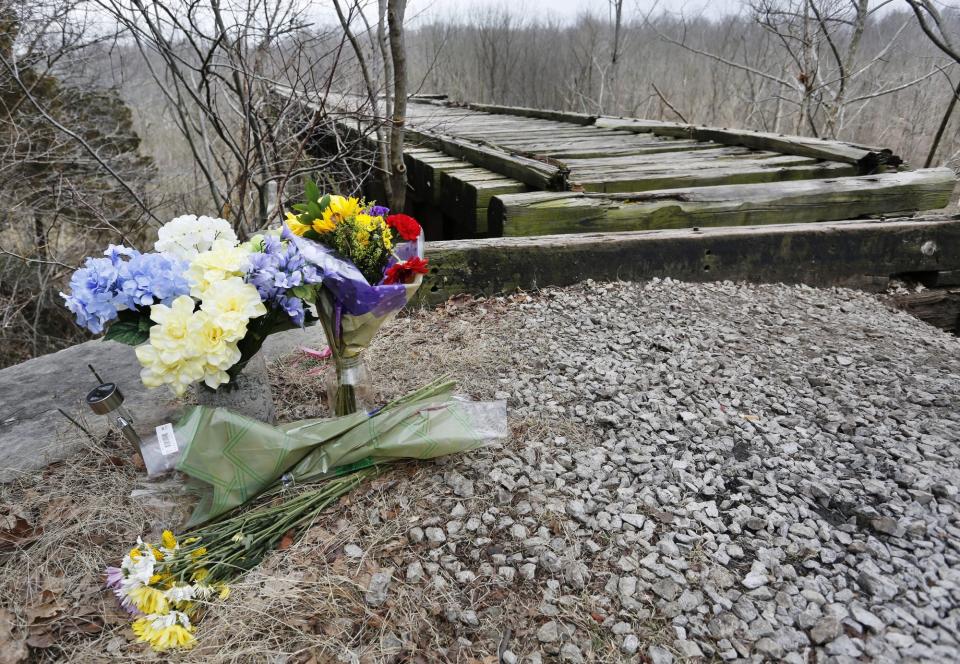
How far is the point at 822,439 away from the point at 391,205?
3442 mm

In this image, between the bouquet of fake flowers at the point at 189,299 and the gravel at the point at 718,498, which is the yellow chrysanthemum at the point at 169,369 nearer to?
the bouquet of fake flowers at the point at 189,299

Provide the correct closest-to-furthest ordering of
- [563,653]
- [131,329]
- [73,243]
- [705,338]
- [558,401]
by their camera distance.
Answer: [563,653] → [131,329] → [558,401] → [705,338] → [73,243]

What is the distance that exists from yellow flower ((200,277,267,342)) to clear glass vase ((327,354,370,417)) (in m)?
0.45

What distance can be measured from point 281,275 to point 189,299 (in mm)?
250

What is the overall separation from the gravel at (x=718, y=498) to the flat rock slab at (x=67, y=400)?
3.32ft

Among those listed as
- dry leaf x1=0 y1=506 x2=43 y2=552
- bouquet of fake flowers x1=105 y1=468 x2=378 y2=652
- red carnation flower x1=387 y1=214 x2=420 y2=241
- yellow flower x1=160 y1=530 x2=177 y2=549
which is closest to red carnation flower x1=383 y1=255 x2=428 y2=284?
red carnation flower x1=387 y1=214 x2=420 y2=241

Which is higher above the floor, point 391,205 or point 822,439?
point 391,205

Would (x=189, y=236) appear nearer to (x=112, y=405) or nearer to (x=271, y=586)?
(x=112, y=405)

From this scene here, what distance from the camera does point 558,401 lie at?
234 cm

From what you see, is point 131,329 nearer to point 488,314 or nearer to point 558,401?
point 558,401

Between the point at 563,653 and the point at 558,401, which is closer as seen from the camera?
the point at 563,653

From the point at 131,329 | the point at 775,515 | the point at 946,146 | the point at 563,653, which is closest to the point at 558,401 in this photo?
the point at 775,515

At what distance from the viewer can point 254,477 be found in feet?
5.92

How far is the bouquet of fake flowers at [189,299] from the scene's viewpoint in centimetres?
157
